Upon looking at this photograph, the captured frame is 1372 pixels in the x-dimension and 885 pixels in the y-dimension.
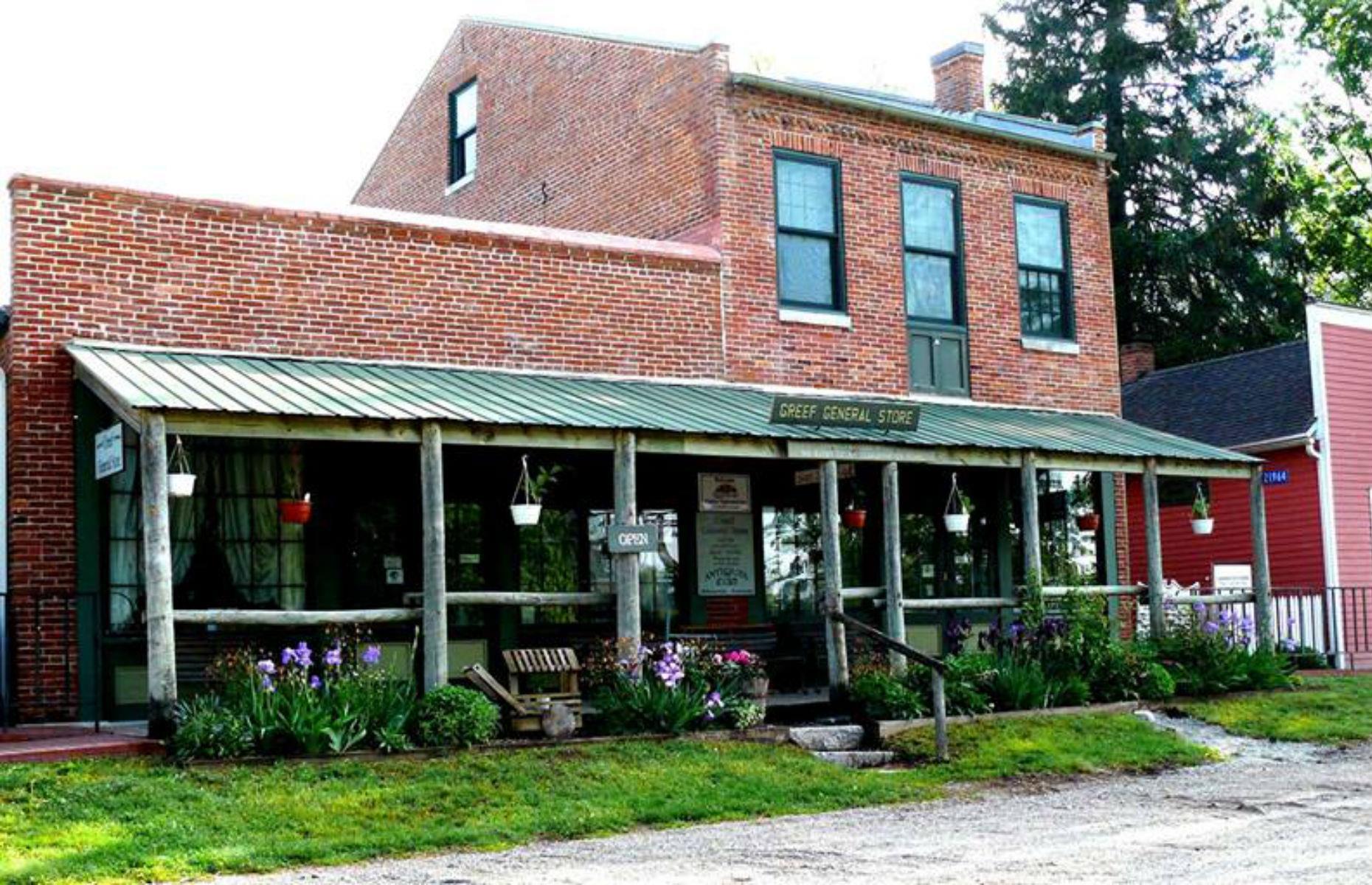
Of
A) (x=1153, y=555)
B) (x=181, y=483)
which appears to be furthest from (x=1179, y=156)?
(x=181, y=483)

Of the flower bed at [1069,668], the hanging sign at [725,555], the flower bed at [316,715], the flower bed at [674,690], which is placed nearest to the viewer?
the flower bed at [316,715]

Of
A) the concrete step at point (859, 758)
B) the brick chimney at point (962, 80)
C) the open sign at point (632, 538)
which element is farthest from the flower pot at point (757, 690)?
the brick chimney at point (962, 80)

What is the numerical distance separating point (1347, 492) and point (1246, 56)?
1741cm

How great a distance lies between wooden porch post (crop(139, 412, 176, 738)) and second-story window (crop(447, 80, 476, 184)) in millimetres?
11512

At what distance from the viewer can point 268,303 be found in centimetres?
1488

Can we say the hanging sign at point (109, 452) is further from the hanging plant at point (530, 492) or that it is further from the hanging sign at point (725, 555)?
the hanging sign at point (725, 555)

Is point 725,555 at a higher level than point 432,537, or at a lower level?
lower

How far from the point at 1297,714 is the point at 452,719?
8254 mm

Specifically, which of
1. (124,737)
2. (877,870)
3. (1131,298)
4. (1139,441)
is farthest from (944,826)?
(1131,298)

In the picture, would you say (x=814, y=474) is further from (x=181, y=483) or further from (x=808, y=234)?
(x=181, y=483)

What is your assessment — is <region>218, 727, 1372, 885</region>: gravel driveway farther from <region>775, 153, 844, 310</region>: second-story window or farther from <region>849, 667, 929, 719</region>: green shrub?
<region>775, 153, 844, 310</region>: second-story window

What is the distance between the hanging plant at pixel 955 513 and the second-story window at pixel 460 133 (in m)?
8.18

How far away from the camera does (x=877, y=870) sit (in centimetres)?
877

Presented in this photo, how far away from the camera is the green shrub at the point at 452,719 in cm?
1212
